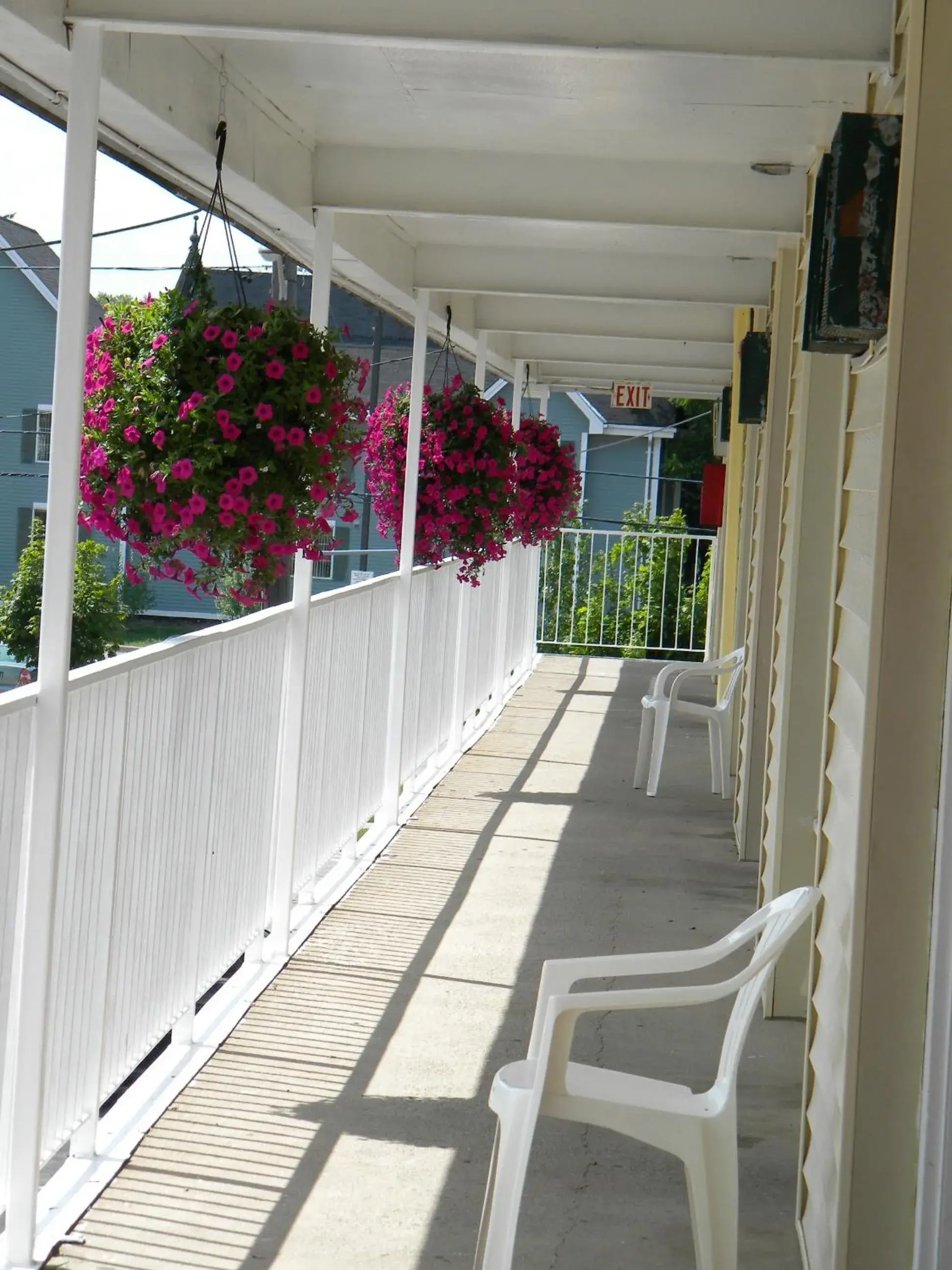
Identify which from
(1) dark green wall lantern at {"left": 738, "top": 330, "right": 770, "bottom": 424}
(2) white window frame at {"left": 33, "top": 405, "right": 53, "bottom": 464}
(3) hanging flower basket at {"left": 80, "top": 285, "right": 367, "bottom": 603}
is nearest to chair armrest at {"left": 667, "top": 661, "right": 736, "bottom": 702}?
(1) dark green wall lantern at {"left": 738, "top": 330, "right": 770, "bottom": 424}

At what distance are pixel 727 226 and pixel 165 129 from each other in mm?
1956

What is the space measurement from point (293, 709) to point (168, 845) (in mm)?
1142

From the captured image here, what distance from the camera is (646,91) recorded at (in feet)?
11.9

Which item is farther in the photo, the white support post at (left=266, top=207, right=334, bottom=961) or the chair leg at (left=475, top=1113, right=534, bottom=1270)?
the white support post at (left=266, top=207, right=334, bottom=961)

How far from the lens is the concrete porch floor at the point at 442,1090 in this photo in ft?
9.52

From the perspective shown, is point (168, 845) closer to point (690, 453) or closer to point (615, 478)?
point (615, 478)

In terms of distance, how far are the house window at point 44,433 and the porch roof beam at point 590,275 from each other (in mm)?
3780

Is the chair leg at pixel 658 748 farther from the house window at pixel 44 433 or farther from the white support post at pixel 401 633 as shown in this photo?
the house window at pixel 44 433

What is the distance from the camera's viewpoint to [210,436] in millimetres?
2986

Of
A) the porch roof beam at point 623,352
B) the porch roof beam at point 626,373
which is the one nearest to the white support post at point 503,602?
the porch roof beam at point 623,352

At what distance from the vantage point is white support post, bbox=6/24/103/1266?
8.80ft

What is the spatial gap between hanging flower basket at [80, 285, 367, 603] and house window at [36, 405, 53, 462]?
0.08 meters

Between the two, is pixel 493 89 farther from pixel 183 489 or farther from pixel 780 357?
pixel 780 357

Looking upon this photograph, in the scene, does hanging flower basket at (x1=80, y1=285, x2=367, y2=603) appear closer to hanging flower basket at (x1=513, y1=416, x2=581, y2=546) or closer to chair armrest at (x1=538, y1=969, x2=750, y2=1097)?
chair armrest at (x1=538, y1=969, x2=750, y2=1097)
